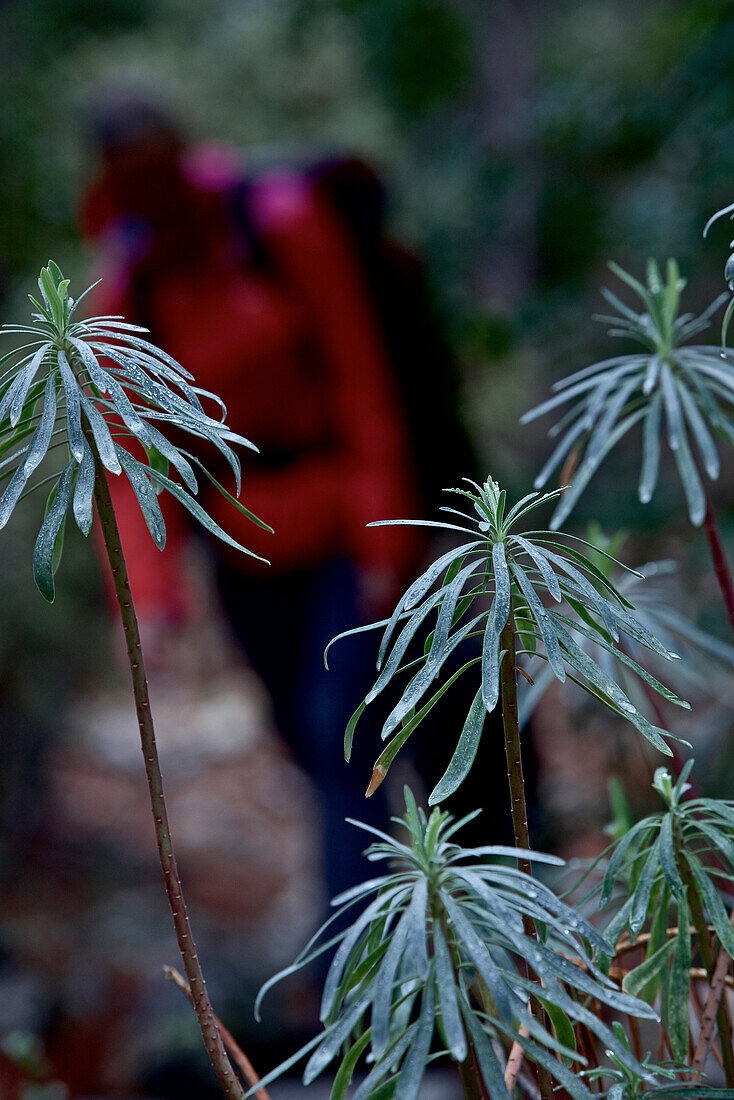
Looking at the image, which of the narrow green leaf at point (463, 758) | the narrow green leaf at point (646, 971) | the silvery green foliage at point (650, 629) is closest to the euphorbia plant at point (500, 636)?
the narrow green leaf at point (463, 758)

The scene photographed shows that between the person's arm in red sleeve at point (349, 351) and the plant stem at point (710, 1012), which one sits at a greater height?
the person's arm in red sleeve at point (349, 351)

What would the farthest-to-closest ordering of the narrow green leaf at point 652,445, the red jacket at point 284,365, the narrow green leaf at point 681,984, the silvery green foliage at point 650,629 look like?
1. the red jacket at point 284,365
2. the silvery green foliage at point 650,629
3. the narrow green leaf at point 652,445
4. the narrow green leaf at point 681,984

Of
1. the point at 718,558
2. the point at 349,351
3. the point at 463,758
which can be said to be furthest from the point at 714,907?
the point at 349,351

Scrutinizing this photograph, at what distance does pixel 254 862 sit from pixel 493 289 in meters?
1.81

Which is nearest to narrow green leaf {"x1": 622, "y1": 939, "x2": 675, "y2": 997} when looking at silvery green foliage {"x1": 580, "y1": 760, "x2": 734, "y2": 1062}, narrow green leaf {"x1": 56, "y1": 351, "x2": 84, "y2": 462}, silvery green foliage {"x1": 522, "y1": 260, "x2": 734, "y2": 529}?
silvery green foliage {"x1": 580, "y1": 760, "x2": 734, "y2": 1062}

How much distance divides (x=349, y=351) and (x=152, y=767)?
4.52 feet

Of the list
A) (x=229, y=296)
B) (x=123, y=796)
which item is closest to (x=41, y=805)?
(x=123, y=796)

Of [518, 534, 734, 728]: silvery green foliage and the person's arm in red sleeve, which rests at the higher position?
the person's arm in red sleeve

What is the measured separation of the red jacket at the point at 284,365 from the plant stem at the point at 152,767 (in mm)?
1266

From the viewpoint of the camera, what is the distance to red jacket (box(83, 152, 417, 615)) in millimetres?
1688

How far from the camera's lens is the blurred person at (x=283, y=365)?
169cm

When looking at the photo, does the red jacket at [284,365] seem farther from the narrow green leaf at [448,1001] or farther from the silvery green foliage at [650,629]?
the narrow green leaf at [448,1001]

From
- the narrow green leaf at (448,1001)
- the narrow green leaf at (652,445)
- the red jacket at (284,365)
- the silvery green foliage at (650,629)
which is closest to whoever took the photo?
the narrow green leaf at (448,1001)

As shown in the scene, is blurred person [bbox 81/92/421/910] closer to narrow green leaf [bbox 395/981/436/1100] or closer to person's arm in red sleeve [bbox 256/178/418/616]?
person's arm in red sleeve [bbox 256/178/418/616]
